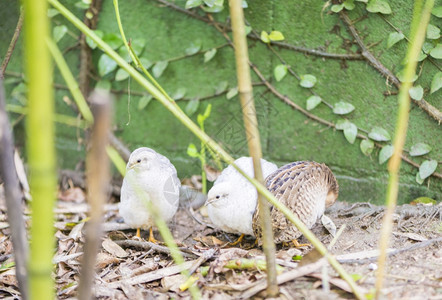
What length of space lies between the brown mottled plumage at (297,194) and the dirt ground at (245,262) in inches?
4.1

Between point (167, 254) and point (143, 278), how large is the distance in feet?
1.00

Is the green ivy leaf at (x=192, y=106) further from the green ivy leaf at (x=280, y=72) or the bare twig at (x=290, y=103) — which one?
the green ivy leaf at (x=280, y=72)

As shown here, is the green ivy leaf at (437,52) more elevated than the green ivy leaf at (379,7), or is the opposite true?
the green ivy leaf at (379,7)

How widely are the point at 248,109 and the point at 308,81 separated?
5.76 ft

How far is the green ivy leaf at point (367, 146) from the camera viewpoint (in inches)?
125

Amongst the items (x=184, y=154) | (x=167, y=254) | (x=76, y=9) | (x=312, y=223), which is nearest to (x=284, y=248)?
(x=312, y=223)

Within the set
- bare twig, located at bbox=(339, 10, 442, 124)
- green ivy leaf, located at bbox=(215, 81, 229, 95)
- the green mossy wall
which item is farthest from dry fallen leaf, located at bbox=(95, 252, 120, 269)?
bare twig, located at bbox=(339, 10, 442, 124)

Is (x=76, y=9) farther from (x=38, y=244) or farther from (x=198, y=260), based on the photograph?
(x=38, y=244)

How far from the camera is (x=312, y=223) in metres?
2.72

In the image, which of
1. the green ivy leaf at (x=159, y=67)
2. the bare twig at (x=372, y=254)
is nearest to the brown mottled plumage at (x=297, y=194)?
the bare twig at (x=372, y=254)

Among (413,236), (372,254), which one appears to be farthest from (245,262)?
(413,236)

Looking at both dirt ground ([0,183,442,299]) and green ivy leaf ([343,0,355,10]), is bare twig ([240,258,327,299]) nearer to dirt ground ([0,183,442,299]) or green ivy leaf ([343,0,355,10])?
dirt ground ([0,183,442,299])

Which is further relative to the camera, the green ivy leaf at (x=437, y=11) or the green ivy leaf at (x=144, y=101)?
the green ivy leaf at (x=144, y=101)

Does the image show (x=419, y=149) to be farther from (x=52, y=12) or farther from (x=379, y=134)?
(x=52, y=12)
